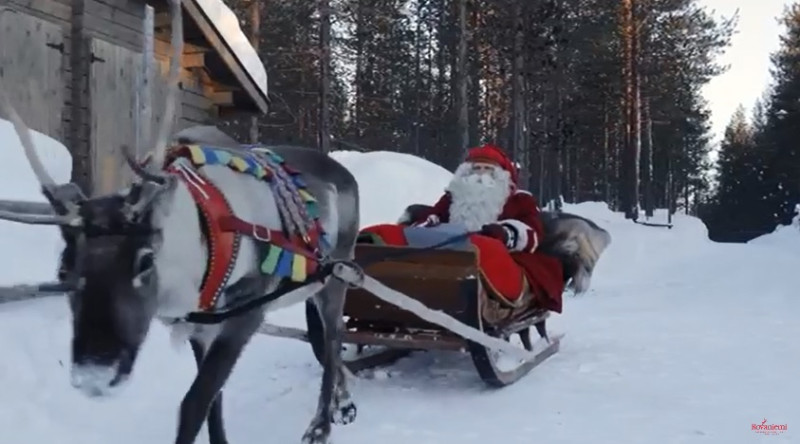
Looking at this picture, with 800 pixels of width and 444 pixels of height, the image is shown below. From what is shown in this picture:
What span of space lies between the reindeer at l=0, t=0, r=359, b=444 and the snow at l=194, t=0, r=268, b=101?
7551 mm

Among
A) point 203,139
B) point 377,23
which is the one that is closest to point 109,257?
point 203,139

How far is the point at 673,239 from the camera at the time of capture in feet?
66.6

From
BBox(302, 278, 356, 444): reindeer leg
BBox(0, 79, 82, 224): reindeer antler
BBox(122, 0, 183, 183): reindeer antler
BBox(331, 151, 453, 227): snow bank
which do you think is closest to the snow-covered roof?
BBox(331, 151, 453, 227): snow bank

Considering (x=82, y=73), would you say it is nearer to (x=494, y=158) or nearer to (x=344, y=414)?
(x=494, y=158)

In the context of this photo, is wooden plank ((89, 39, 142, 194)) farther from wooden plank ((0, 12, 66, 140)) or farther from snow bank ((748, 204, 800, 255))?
snow bank ((748, 204, 800, 255))

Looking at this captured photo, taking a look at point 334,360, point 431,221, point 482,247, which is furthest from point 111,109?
point 334,360

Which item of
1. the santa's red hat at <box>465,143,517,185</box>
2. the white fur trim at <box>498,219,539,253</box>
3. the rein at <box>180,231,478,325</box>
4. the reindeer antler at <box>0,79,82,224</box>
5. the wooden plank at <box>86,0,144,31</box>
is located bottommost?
the rein at <box>180,231,478,325</box>

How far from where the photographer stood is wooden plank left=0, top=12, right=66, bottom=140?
8.77 meters

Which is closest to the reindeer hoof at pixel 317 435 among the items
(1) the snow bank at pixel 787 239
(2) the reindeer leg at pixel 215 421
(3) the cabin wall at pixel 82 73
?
(2) the reindeer leg at pixel 215 421

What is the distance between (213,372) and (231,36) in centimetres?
883

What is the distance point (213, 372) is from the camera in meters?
3.47

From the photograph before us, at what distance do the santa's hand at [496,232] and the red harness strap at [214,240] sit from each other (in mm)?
2917

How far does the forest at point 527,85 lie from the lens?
2097 cm

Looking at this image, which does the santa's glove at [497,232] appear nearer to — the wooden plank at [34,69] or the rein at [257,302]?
the rein at [257,302]
